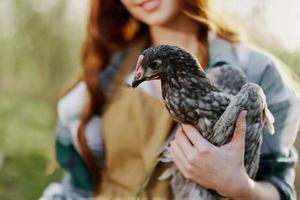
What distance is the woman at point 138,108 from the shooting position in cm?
104

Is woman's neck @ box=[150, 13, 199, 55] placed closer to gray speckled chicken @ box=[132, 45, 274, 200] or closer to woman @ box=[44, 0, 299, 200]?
woman @ box=[44, 0, 299, 200]

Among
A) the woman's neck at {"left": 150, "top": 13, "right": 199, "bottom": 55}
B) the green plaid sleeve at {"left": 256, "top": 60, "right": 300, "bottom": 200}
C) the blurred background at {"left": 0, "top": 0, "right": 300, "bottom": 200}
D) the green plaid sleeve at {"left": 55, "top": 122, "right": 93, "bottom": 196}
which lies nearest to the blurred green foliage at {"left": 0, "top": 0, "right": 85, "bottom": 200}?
the blurred background at {"left": 0, "top": 0, "right": 300, "bottom": 200}

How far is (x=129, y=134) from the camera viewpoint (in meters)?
1.17

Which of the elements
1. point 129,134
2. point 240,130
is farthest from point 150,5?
point 240,130

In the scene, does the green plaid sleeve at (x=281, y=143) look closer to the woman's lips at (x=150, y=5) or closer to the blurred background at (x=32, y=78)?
the woman's lips at (x=150, y=5)

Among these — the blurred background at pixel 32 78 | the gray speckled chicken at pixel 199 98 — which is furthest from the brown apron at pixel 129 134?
the blurred background at pixel 32 78

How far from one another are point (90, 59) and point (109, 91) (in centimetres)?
6

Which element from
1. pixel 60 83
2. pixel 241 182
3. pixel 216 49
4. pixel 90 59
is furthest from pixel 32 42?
pixel 241 182

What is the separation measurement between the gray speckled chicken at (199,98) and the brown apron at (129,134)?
0.24 metres

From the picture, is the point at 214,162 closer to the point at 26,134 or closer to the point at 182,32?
the point at 182,32

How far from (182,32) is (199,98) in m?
0.29

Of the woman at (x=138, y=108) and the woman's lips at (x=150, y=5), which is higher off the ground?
the woman's lips at (x=150, y=5)

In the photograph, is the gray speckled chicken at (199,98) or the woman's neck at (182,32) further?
the woman's neck at (182,32)

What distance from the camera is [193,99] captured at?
84 cm
